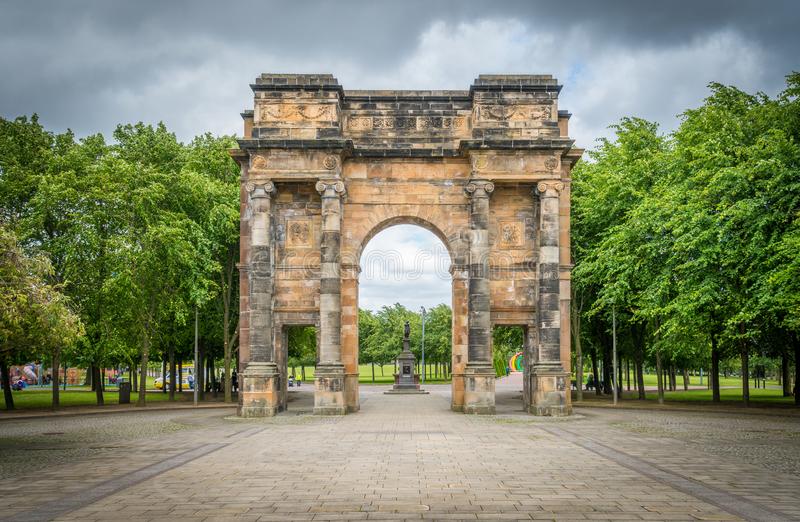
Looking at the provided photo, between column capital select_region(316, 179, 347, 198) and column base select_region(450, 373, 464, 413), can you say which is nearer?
column capital select_region(316, 179, 347, 198)

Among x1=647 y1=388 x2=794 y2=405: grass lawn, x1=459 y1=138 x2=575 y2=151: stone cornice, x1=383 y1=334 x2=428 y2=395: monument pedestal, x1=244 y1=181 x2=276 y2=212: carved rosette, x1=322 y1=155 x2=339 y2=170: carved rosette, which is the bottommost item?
x1=647 y1=388 x2=794 y2=405: grass lawn

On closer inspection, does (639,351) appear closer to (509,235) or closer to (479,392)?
(509,235)

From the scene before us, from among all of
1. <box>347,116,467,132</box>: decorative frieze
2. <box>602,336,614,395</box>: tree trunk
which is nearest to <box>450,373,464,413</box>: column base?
<box>347,116,467,132</box>: decorative frieze

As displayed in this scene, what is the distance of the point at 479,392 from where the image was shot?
23781 millimetres

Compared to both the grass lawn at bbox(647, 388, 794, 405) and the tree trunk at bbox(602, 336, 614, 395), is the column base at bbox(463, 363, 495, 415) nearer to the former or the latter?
the tree trunk at bbox(602, 336, 614, 395)

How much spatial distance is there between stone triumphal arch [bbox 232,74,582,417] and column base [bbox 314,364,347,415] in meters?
0.04

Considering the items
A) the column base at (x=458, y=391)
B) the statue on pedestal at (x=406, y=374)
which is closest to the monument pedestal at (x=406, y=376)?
the statue on pedestal at (x=406, y=374)

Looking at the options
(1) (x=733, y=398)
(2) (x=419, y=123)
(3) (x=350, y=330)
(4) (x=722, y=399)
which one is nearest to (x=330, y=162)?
(2) (x=419, y=123)

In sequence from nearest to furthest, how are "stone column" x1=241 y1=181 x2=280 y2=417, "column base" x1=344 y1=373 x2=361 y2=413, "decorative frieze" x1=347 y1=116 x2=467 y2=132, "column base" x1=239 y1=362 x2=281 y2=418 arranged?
"column base" x1=239 y1=362 x2=281 y2=418
"stone column" x1=241 y1=181 x2=280 y2=417
"column base" x1=344 y1=373 x2=361 y2=413
"decorative frieze" x1=347 y1=116 x2=467 y2=132

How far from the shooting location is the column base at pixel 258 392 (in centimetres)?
2344

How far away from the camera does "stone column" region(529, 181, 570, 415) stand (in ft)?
78.0

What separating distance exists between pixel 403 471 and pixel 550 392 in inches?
524

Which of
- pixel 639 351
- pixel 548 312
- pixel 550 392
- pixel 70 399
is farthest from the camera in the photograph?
pixel 70 399

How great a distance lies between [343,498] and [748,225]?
59.4 feet
